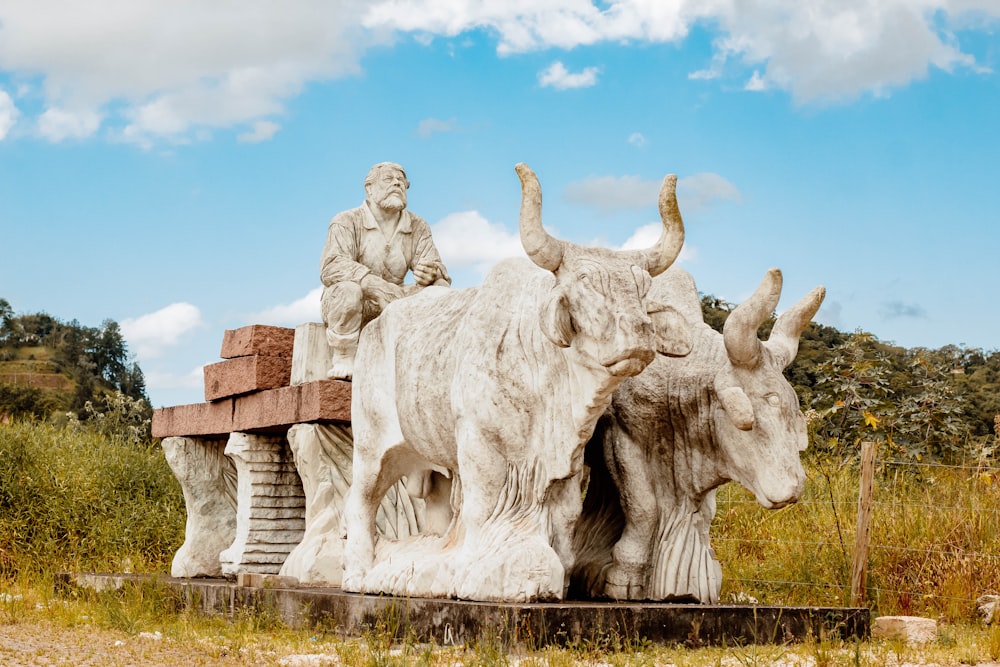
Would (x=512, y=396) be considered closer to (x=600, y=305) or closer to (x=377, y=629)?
(x=600, y=305)

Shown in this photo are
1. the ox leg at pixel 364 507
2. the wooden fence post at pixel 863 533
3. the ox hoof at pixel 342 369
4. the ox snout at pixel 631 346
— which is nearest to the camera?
the ox snout at pixel 631 346

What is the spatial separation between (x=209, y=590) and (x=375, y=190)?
9.04ft

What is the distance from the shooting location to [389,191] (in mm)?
8000

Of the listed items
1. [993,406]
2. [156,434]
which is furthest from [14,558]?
[993,406]

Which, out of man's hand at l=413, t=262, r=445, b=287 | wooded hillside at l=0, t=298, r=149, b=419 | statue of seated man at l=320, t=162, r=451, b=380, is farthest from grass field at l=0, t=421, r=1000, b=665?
wooded hillside at l=0, t=298, r=149, b=419

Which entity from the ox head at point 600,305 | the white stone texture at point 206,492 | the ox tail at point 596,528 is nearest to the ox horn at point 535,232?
the ox head at point 600,305

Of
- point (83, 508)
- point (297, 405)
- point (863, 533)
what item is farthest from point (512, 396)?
point (83, 508)

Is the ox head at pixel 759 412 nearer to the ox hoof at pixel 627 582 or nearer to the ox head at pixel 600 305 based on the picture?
the ox head at pixel 600 305

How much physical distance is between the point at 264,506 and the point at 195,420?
1.16 m

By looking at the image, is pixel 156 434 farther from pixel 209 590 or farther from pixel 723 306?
pixel 723 306

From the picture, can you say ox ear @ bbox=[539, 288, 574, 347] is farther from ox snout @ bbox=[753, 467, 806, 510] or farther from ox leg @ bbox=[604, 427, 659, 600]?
ox snout @ bbox=[753, 467, 806, 510]

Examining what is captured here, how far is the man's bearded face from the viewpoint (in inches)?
315

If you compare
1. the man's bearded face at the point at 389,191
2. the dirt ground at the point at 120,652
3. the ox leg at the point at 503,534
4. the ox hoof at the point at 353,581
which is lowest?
the dirt ground at the point at 120,652

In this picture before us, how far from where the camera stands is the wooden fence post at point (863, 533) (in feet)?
26.8
